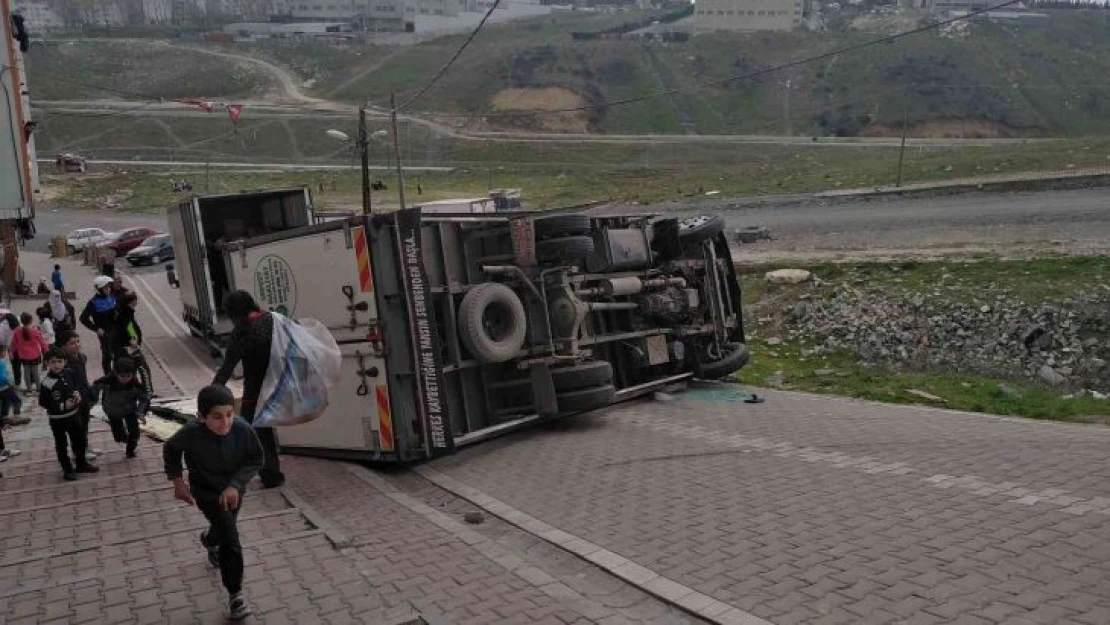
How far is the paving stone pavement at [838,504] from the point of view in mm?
4629

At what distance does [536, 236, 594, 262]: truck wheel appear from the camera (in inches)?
351

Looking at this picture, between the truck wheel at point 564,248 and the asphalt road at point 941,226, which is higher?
the truck wheel at point 564,248

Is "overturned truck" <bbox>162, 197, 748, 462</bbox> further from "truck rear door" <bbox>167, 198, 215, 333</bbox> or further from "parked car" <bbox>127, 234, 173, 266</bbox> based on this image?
"parked car" <bbox>127, 234, 173, 266</bbox>

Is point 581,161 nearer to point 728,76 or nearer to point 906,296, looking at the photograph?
point 728,76

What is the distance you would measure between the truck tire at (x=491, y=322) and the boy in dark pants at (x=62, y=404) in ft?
10.8

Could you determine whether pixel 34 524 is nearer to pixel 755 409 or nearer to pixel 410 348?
pixel 410 348

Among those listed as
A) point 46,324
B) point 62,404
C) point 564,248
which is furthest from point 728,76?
point 62,404

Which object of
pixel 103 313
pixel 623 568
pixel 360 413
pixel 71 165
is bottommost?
pixel 623 568

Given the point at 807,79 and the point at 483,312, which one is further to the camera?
the point at 807,79

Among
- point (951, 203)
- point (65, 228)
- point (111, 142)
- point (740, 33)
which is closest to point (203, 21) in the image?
point (111, 142)

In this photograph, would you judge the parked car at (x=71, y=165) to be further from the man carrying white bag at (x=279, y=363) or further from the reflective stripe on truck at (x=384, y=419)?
the man carrying white bag at (x=279, y=363)

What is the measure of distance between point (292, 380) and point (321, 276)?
1.89 m

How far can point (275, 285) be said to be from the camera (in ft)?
27.3

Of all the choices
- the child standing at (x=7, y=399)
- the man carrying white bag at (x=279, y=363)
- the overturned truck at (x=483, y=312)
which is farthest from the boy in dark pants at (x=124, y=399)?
the man carrying white bag at (x=279, y=363)
